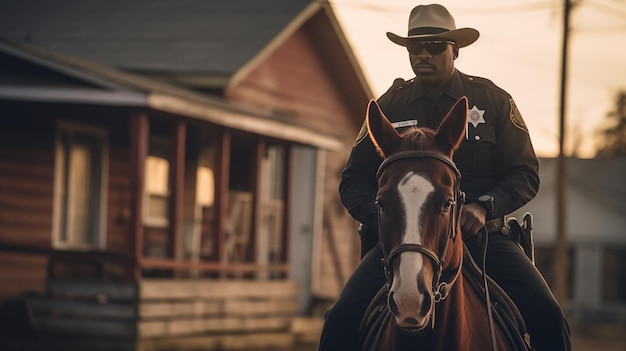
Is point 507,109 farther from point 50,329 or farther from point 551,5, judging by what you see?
point 551,5

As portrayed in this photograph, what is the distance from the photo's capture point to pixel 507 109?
20.9 ft

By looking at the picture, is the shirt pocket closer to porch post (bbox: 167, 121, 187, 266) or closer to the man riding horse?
the man riding horse

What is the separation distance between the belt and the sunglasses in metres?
0.91

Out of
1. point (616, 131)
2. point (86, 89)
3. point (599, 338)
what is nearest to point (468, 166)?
point (86, 89)

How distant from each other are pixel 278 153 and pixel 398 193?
20.0 metres

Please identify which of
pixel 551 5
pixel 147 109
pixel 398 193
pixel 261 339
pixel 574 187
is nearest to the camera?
pixel 398 193

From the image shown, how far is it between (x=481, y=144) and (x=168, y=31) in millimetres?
18035

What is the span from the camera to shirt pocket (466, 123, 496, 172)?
625cm

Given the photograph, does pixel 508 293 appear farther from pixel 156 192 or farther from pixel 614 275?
pixel 614 275

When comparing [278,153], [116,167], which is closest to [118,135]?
[116,167]

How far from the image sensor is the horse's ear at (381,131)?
18.3 ft

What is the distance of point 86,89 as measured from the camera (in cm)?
1656

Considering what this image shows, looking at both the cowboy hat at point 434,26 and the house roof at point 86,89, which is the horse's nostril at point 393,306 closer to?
the cowboy hat at point 434,26

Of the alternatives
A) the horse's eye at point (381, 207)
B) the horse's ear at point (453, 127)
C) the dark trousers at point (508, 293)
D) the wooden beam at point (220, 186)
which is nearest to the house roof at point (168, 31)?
the wooden beam at point (220, 186)
